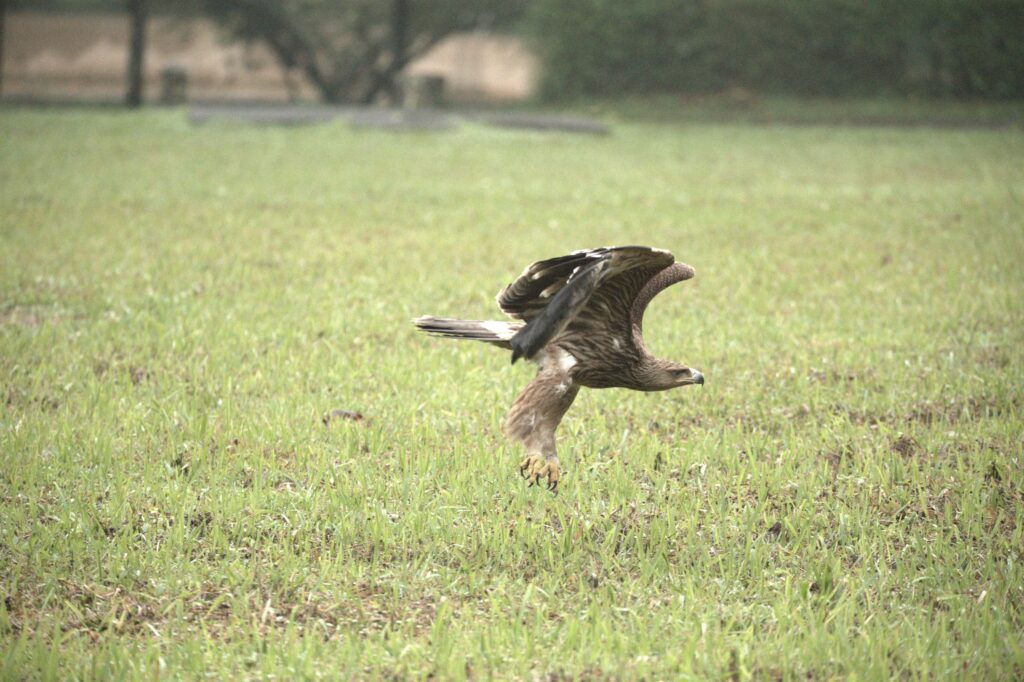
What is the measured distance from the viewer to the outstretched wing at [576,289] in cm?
356

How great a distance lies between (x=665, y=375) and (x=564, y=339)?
44 centimetres

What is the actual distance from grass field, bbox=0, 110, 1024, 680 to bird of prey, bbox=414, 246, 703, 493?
13.9 inches

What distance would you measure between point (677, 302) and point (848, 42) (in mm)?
21996

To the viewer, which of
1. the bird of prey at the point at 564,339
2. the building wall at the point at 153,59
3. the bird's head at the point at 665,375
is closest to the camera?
the bird of prey at the point at 564,339

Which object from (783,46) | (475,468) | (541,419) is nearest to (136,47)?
(783,46)

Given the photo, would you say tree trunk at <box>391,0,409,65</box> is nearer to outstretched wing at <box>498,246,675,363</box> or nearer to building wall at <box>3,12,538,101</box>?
building wall at <box>3,12,538,101</box>

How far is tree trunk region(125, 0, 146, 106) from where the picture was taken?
27.0 m

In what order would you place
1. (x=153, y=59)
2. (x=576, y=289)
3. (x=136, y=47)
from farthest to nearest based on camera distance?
(x=153, y=59)
(x=136, y=47)
(x=576, y=289)

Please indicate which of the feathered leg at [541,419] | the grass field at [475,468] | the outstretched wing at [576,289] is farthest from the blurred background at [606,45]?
the feathered leg at [541,419]

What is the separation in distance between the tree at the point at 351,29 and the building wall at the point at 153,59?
218 cm

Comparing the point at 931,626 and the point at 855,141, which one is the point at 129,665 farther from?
the point at 855,141

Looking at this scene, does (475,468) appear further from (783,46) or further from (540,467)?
(783,46)

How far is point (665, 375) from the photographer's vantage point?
4180mm

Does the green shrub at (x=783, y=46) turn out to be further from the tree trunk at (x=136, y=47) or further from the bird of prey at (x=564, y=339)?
the bird of prey at (x=564, y=339)
